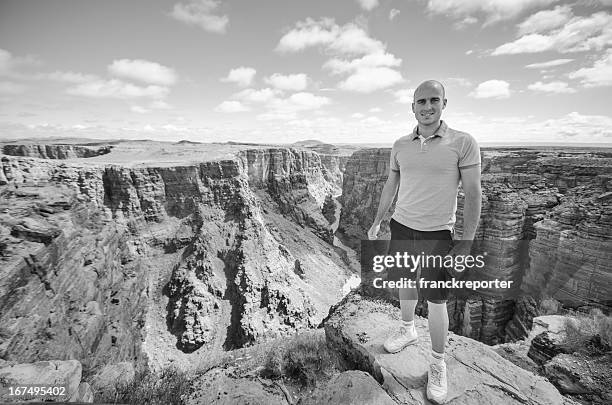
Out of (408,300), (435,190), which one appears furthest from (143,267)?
(435,190)

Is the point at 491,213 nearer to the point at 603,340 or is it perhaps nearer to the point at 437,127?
the point at 603,340

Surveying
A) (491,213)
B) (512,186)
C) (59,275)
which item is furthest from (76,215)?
(512,186)

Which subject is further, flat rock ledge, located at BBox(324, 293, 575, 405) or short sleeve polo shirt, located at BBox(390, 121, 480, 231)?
flat rock ledge, located at BBox(324, 293, 575, 405)

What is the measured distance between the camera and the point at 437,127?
118 inches

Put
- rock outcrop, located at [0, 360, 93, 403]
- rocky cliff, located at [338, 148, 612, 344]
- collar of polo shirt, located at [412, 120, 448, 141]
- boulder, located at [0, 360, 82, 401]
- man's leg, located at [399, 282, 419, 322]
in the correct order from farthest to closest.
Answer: rocky cliff, located at [338, 148, 612, 344] → boulder, located at [0, 360, 82, 401] → rock outcrop, located at [0, 360, 93, 403] → man's leg, located at [399, 282, 419, 322] → collar of polo shirt, located at [412, 120, 448, 141]

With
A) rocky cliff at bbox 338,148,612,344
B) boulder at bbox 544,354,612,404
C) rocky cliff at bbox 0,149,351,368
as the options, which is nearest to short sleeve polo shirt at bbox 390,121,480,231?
boulder at bbox 544,354,612,404

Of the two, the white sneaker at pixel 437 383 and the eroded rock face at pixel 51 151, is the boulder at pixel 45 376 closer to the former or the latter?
the white sneaker at pixel 437 383

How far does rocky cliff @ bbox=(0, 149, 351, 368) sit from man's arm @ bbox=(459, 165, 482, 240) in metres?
13.0

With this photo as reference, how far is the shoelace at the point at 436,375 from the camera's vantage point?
308 cm

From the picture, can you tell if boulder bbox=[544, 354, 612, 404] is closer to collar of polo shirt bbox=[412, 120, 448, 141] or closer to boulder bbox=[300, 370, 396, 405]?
boulder bbox=[300, 370, 396, 405]

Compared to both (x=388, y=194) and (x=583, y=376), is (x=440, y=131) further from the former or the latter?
(x=583, y=376)

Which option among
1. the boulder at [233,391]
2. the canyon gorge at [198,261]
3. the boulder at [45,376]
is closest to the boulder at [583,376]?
the canyon gorge at [198,261]

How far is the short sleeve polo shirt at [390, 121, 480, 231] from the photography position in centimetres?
287

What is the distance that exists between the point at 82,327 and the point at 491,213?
2064 centimetres
